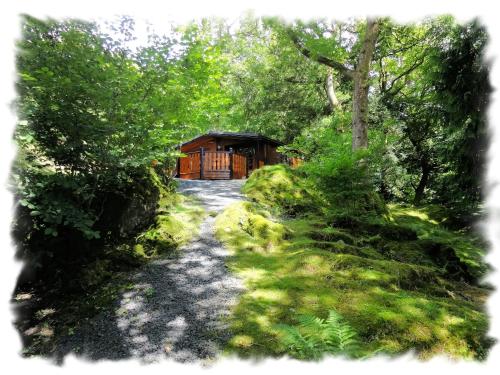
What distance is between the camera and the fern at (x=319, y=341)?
2.80 meters

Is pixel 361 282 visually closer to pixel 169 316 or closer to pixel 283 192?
pixel 169 316

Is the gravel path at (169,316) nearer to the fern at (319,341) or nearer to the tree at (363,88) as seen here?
the fern at (319,341)

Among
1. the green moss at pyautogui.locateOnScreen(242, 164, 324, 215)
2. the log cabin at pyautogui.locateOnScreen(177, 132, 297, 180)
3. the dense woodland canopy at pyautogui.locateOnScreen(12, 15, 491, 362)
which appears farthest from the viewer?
the log cabin at pyautogui.locateOnScreen(177, 132, 297, 180)

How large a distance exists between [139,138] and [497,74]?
22.7 feet

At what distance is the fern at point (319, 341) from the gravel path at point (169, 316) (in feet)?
3.18

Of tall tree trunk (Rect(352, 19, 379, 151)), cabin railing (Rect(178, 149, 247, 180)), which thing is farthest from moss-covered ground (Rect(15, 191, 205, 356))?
cabin railing (Rect(178, 149, 247, 180))

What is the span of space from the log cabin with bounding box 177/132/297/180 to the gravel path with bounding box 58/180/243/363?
12592 mm

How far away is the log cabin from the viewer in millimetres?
19453

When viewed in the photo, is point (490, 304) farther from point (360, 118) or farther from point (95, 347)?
point (360, 118)

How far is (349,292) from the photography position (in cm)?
444

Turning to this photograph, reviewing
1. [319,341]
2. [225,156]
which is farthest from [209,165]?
[319,341]

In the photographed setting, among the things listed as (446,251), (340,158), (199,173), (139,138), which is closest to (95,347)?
(139,138)

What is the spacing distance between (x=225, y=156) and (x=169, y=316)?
1610cm

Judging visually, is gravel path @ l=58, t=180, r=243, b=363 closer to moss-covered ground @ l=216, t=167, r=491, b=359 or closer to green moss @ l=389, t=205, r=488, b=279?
moss-covered ground @ l=216, t=167, r=491, b=359
